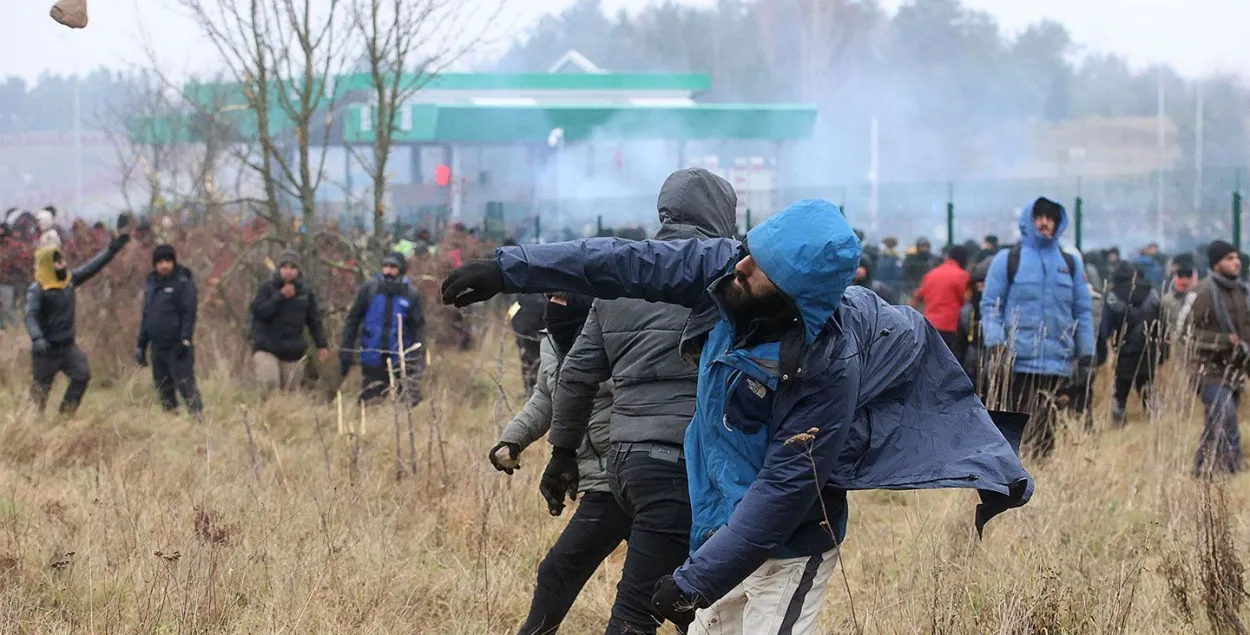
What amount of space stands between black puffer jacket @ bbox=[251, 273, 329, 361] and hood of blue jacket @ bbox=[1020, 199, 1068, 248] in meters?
5.75

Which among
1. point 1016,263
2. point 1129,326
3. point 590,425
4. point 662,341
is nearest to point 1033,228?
point 1016,263

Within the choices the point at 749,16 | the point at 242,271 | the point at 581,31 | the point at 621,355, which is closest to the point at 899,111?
the point at 749,16

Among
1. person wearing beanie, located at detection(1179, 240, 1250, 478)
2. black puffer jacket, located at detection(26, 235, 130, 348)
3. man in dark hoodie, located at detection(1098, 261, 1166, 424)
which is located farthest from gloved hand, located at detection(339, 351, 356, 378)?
person wearing beanie, located at detection(1179, 240, 1250, 478)

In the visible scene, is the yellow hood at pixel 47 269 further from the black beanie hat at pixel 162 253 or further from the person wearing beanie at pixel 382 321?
the person wearing beanie at pixel 382 321

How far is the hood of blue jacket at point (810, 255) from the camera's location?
292 cm

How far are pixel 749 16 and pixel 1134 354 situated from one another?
46316 millimetres

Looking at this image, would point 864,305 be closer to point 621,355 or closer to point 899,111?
point 621,355

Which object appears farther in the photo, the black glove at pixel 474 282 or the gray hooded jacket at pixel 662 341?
the gray hooded jacket at pixel 662 341

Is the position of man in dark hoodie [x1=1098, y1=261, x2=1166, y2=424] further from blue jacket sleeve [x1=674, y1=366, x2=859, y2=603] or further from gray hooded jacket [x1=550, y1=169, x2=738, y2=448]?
blue jacket sleeve [x1=674, y1=366, x2=859, y2=603]

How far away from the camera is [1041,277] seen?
759 centimetres

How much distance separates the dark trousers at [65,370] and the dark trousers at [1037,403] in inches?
261

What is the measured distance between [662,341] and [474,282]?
3.32 ft

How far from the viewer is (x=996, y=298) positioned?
7.78 meters

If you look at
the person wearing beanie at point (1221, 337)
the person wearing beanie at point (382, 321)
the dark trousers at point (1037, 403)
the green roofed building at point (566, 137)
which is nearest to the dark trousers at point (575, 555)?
the dark trousers at point (1037, 403)
